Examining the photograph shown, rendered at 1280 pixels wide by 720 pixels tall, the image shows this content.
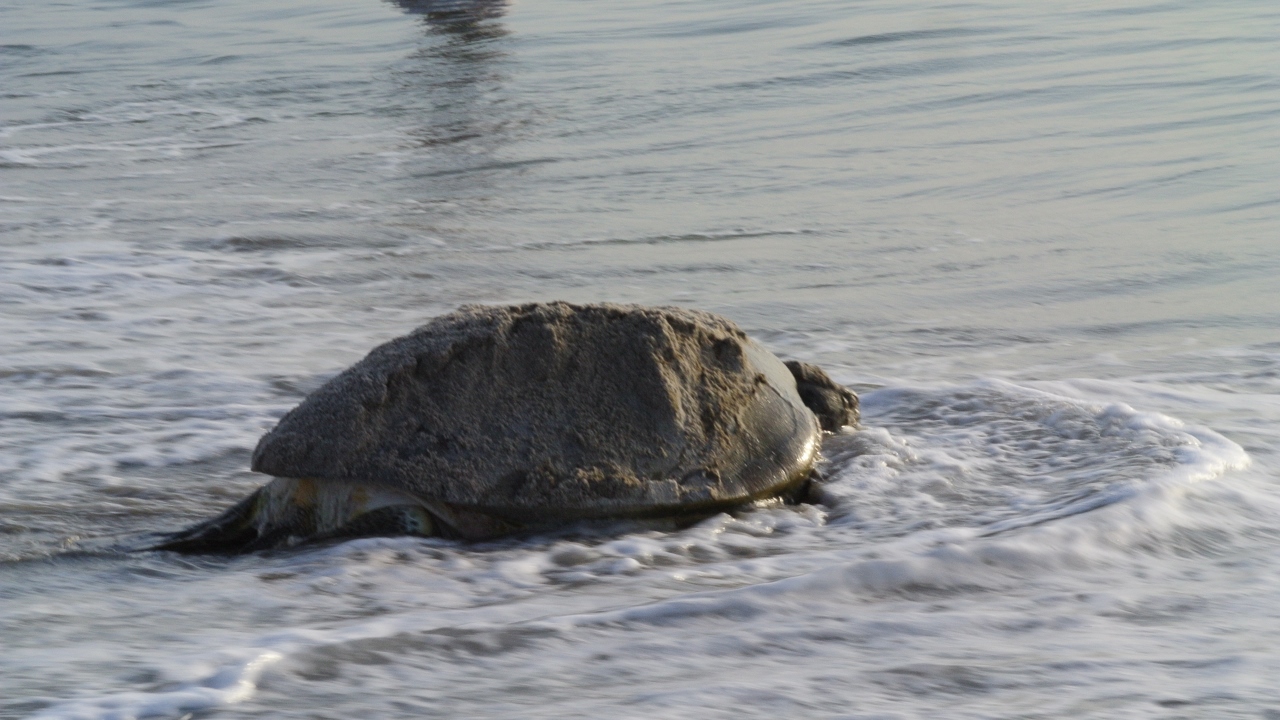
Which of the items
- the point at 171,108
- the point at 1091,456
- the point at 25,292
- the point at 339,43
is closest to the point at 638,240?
the point at 25,292

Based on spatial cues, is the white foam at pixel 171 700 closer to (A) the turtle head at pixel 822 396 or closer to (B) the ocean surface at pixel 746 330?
(B) the ocean surface at pixel 746 330

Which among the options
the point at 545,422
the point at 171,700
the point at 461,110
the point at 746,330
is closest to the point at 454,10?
the point at 461,110

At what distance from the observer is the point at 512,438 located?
3.01m

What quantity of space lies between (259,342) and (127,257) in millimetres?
1738

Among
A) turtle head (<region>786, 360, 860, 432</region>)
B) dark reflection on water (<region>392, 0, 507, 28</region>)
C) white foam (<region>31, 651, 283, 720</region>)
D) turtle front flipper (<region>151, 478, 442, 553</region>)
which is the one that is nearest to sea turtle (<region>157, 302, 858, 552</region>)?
turtle front flipper (<region>151, 478, 442, 553</region>)

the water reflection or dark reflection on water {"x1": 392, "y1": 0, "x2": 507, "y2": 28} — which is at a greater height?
dark reflection on water {"x1": 392, "y1": 0, "x2": 507, "y2": 28}

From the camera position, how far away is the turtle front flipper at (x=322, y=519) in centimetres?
296

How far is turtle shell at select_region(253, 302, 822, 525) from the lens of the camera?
116 inches

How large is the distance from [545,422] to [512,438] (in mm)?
89

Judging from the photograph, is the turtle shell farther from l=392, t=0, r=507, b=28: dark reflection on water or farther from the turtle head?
l=392, t=0, r=507, b=28: dark reflection on water

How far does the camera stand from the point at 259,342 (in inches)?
194

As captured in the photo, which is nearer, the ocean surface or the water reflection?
the ocean surface

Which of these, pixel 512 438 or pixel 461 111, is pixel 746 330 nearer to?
pixel 512 438

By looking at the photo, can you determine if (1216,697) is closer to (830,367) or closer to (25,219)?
(830,367)
